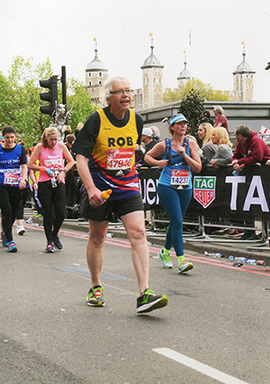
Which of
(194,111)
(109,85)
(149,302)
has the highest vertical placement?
(194,111)

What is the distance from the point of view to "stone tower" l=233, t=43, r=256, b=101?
7283 inches

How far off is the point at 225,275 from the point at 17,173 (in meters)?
4.02

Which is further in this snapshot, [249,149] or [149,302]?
[249,149]

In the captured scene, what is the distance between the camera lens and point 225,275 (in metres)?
7.47

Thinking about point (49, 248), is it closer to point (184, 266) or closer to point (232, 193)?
point (184, 266)

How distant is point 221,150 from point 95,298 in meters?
4.77

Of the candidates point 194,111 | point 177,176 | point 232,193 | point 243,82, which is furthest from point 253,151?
point 243,82

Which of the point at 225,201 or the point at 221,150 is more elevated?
the point at 221,150

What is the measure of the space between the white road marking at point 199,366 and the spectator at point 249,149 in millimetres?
5169

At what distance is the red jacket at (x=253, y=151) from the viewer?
8.85 meters

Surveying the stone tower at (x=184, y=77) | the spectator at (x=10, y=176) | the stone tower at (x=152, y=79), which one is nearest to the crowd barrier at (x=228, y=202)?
the spectator at (x=10, y=176)

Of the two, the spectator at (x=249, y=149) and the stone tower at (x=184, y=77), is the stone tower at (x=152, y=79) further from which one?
the spectator at (x=249, y=149)

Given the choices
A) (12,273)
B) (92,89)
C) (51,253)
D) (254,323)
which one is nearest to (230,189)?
(51,253)

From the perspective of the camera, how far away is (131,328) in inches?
189
